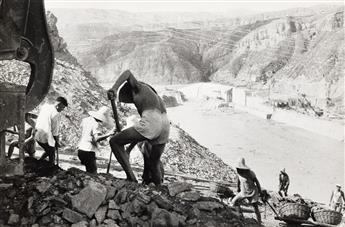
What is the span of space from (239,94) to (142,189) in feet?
159

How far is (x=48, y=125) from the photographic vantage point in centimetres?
680

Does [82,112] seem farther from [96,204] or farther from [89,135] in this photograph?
[96,204]

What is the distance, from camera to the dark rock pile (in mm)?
4922

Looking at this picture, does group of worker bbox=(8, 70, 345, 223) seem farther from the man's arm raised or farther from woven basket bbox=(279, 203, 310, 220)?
woven basket bbox=(279, 203, 310, 220)

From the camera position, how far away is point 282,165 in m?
29.8

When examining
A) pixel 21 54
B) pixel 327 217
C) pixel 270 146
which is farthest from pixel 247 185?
pixel 270 146

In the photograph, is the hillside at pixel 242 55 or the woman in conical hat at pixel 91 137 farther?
the hillside at pixel 242 55

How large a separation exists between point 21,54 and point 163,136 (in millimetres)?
1743

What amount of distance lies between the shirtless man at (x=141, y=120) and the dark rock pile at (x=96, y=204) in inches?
16.5

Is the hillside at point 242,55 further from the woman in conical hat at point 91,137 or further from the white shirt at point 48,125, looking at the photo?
the white shirt at point 48,125

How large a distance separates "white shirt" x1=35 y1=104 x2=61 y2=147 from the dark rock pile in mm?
1364

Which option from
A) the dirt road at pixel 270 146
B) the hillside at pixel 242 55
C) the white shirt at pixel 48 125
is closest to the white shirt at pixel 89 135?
the white shirt at pixel 48 125

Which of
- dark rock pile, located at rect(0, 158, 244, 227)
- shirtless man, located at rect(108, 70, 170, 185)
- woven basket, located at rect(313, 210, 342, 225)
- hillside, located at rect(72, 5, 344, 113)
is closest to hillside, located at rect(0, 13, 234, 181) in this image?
woven basket, located at rect(313, 210, 342, 225)

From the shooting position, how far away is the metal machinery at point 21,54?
4.75 meters
